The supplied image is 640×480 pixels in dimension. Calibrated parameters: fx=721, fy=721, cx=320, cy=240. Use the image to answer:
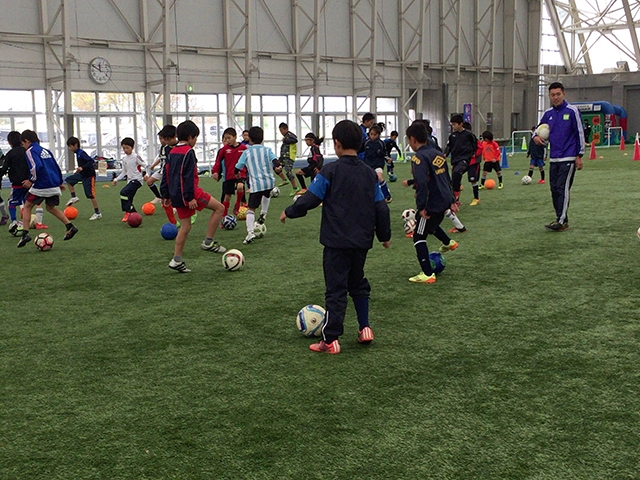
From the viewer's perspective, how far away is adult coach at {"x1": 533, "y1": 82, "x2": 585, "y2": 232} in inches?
416

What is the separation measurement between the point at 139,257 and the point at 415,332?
215 inches

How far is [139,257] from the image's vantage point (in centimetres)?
1025

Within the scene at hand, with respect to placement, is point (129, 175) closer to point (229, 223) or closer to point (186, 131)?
A: point (229, 223)

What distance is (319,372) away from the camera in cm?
506

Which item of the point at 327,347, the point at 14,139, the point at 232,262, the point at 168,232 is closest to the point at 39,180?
the point at 14,139

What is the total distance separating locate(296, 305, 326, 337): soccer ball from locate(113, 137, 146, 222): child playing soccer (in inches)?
349

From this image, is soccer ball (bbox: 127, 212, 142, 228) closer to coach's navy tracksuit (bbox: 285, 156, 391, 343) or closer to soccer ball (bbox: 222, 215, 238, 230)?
soccer ball (bbox: 222, 215, 238, 230)

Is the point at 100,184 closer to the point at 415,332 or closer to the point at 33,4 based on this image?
the point at 33,4

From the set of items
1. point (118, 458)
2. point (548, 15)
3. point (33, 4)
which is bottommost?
point (118, 458)

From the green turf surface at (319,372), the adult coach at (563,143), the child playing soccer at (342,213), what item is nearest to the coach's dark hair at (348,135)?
the child playing soccer at (342,213)

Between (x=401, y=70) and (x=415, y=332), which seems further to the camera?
(x=401, y=70)

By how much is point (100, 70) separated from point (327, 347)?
27.1m

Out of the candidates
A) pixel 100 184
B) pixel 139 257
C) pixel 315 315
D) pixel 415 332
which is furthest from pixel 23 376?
pixel 100 184

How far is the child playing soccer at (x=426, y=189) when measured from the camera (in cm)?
751
